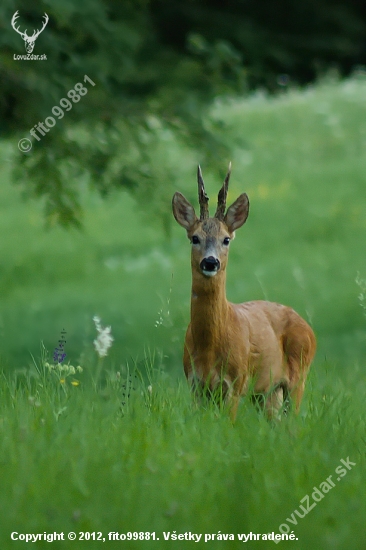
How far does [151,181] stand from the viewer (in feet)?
30.4

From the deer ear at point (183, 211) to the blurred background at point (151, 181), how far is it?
0.43m

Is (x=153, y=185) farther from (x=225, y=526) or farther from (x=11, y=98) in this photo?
(x=225, y=526)

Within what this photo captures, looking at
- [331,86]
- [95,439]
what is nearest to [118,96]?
[95,439]

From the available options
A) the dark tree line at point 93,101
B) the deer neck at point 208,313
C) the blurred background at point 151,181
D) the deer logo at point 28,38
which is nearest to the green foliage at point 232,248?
the blurred background at point 151,181

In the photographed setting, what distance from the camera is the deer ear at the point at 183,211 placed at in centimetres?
549

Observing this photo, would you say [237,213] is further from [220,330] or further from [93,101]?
[93,101]

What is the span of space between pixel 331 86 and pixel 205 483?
21.8 metres

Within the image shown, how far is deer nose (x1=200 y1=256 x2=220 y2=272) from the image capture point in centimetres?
515

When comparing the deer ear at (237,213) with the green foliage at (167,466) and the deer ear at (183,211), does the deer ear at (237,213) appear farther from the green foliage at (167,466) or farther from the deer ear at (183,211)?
the green foliage at (167,466)

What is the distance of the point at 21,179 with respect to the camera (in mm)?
9172

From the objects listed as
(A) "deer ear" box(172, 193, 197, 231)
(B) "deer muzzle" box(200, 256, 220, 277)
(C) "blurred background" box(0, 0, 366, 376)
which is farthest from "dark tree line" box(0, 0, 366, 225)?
(B) "deer muzzle" box(200, 256, 220, 277)

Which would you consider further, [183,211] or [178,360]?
Answer: [178,360]

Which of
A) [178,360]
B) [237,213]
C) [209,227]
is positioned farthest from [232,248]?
[209,227]

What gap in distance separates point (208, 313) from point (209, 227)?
468mm
